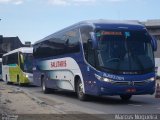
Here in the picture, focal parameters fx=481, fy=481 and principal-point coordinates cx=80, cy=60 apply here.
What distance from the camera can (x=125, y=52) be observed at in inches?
759

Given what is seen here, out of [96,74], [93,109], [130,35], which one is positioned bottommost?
[93,109]

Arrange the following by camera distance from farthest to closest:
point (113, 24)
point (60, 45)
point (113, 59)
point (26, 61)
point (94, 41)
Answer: point (26, 61)
point (60, 45)
point (113, 24)
point (113, 59)
point (94, 41)

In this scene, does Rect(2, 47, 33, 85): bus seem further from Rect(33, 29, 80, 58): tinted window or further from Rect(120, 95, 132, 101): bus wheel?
Rect(120, 95, 132, 101): bus wheel

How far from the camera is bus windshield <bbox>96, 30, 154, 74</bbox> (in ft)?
62.5

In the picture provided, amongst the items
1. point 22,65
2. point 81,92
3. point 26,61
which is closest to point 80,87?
point 81,92

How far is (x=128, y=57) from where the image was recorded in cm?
1925

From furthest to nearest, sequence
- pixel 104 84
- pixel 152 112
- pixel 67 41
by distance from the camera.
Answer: pixel 67 41, pixel 104 84, pixel 152 112

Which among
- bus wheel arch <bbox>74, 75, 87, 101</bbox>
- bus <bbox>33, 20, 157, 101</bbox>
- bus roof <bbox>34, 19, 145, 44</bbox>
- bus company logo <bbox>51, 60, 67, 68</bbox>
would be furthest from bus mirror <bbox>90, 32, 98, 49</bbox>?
bus company logo <bbox>51, 60, 67, 68</bbox>

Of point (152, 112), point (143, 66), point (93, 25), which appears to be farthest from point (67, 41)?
point (152, 112)

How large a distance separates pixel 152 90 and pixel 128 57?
1.69m

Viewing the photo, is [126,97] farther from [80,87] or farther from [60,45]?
[60,45]

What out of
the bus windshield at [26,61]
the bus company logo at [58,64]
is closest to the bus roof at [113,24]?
the bus company logo at [58,64]

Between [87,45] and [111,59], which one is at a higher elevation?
[87,45]

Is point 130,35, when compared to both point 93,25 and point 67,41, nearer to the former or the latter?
point 93,25
